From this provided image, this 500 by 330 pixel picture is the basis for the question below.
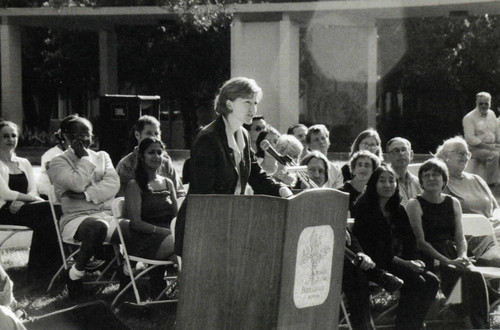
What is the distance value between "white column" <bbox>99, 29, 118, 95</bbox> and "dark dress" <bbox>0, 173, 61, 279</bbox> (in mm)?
19389

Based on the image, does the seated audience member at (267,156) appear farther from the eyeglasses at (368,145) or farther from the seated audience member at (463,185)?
the seated audience member at (463,185)

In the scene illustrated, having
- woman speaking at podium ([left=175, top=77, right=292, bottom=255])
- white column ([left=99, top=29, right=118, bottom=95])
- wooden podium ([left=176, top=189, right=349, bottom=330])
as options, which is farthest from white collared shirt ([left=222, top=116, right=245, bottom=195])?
white column ([left=99, top=29, right=118, bottom=95])

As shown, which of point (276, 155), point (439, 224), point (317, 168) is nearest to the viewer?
point (276, 155)

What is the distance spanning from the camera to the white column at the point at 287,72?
22.1 metres

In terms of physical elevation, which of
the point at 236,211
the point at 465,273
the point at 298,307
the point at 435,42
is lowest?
the point at 465,273

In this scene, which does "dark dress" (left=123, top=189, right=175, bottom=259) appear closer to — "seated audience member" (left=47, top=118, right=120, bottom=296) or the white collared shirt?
"seated audience member" (left=47, top=118, right=120, bottom=296)

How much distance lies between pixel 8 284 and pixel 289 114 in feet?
59.9

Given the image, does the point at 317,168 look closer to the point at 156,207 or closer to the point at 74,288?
the point at 156,207

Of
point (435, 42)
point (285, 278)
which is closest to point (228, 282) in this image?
point (285, 278)

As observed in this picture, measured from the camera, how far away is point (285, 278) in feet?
11.6

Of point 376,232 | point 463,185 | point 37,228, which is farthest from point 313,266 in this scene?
point 37,228

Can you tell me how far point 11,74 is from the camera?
26.7 meters

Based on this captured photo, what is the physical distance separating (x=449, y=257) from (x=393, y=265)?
748 mm

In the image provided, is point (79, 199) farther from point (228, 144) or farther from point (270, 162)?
point (228, 144)
